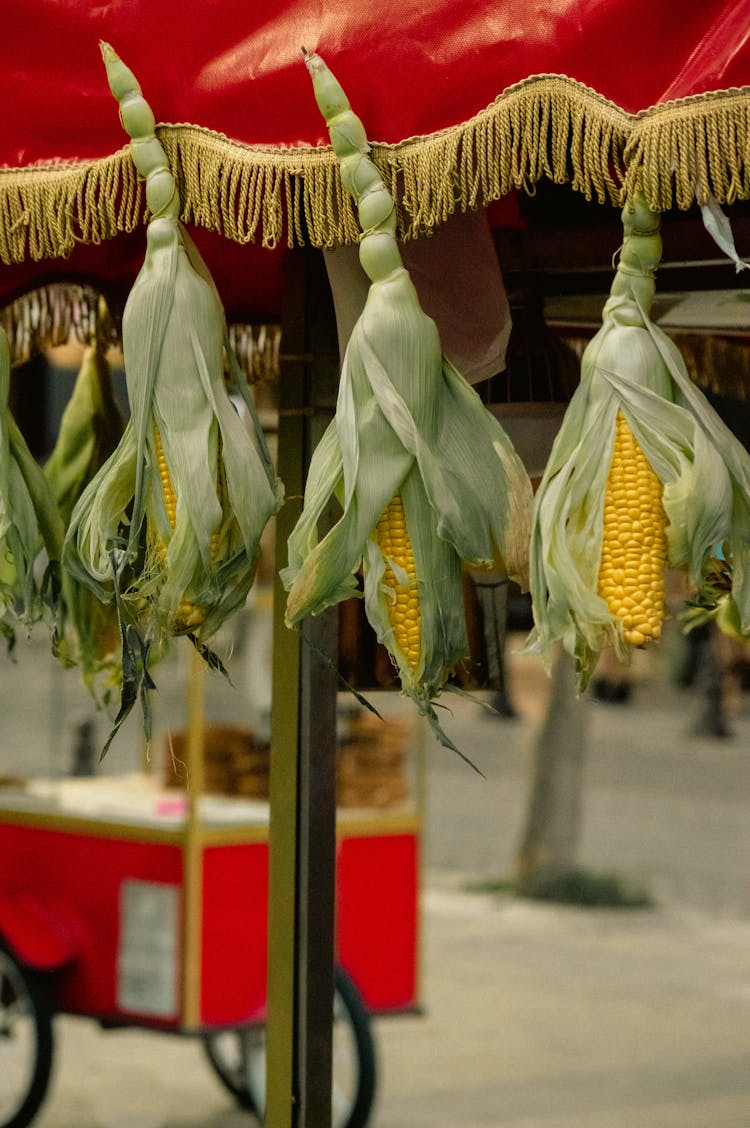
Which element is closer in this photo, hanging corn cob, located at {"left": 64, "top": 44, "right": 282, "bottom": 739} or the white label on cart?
hanging corn cob, located at {"left": 64, "top": 44, "right": 282, "bottom": 739}

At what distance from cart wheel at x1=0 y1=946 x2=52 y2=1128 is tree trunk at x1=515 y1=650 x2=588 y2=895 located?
4355 mm

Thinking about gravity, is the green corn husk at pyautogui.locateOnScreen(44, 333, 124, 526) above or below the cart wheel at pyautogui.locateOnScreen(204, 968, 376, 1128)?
above

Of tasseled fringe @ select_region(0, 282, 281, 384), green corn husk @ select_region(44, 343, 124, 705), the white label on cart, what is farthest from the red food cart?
tasseled fringe @ select_region(0, 282, 281, 384)

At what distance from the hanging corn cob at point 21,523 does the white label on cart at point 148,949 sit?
2910 mm

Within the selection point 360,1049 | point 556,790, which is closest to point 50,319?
point 360,1049

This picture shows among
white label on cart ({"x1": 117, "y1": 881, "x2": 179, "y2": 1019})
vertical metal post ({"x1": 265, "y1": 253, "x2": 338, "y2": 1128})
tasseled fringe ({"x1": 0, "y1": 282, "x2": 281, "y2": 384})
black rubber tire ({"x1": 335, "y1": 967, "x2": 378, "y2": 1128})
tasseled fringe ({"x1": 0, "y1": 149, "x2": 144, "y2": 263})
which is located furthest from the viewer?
white label on cart ({"x1": 117, "y1": 881, "x2": 179, "y2": 1019})

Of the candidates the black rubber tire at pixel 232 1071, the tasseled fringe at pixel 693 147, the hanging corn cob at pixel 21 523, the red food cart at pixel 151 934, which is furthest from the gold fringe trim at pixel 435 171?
the black rubber tire at pixel 232 1071

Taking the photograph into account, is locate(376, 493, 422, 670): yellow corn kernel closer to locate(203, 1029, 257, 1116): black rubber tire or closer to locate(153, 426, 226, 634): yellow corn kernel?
locate(153, 426, 226, 634): yellow corn kernel

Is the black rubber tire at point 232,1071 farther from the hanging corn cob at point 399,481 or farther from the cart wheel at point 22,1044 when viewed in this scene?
the hanging corn cob at point 399,481

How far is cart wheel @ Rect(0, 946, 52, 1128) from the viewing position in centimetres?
482

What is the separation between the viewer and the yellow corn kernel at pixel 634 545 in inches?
65.9

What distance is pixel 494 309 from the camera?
2207 millimetres

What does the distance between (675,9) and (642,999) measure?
602 cm

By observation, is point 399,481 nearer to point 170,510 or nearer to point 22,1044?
point 170,510
